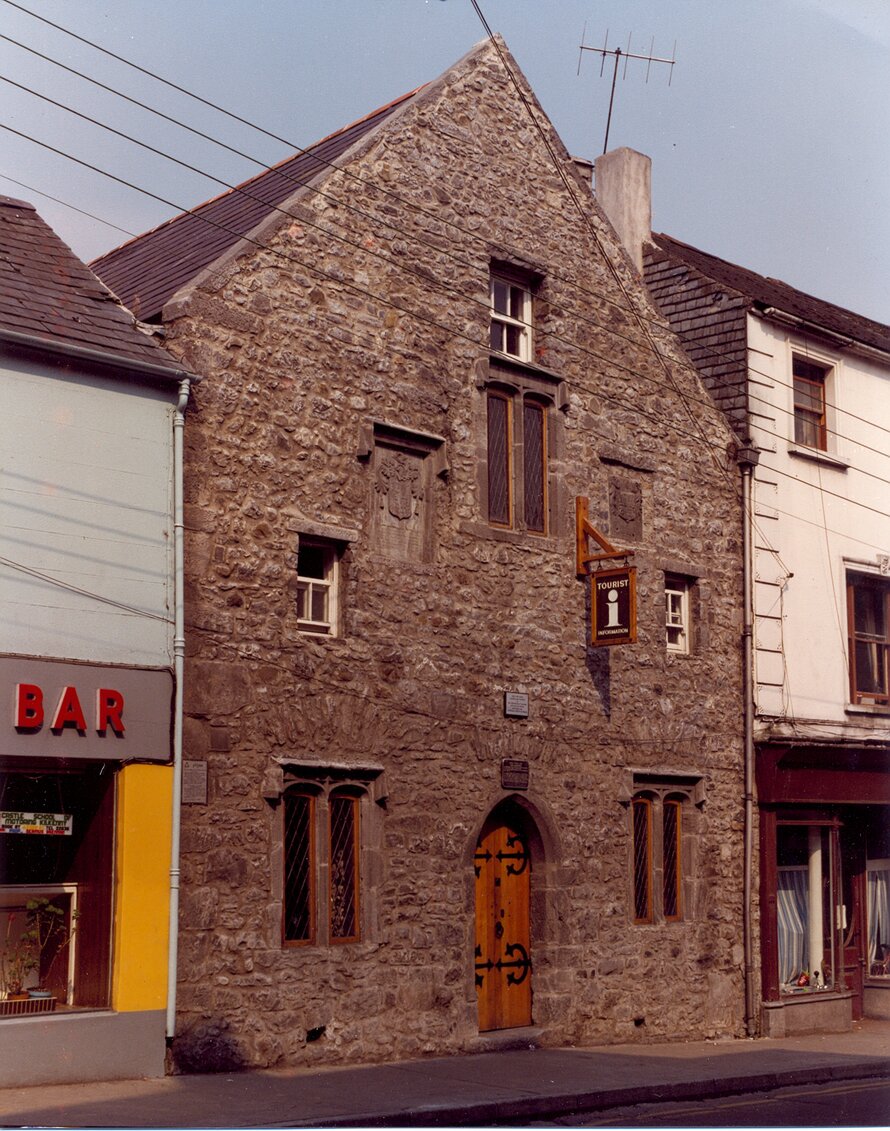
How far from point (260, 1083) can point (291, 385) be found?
6.38 metres

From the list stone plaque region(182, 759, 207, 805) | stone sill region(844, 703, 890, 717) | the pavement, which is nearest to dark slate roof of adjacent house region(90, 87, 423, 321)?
stone plaque region(182, 759, 207, 805)

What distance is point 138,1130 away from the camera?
33.1ft

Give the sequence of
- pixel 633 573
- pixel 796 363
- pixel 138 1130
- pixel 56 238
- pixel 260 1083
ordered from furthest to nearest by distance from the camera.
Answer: pixel 796 363, pixel 633 573, pixel 56 238, pixel 260 1083, pixel 138 1130

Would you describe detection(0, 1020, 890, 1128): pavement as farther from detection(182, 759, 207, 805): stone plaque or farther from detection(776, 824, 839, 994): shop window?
detection(776, 824, 839, 994): shop window

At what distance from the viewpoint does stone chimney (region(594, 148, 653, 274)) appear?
22.5 meters

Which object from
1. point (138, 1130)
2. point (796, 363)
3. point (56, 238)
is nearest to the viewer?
point (138, 1130)

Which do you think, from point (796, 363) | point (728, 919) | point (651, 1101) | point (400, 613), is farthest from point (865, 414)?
point (651, 1101)

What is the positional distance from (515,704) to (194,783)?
14.1 feet

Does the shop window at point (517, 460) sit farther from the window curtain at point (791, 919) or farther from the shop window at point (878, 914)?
the shop window at point (878, 914)

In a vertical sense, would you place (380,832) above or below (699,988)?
above

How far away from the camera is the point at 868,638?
21.8m

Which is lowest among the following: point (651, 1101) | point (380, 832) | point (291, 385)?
point (651, 1101)

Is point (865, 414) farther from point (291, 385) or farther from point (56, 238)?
point (56, 238)

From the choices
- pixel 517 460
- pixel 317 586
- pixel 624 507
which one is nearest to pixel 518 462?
pixel 517 460
